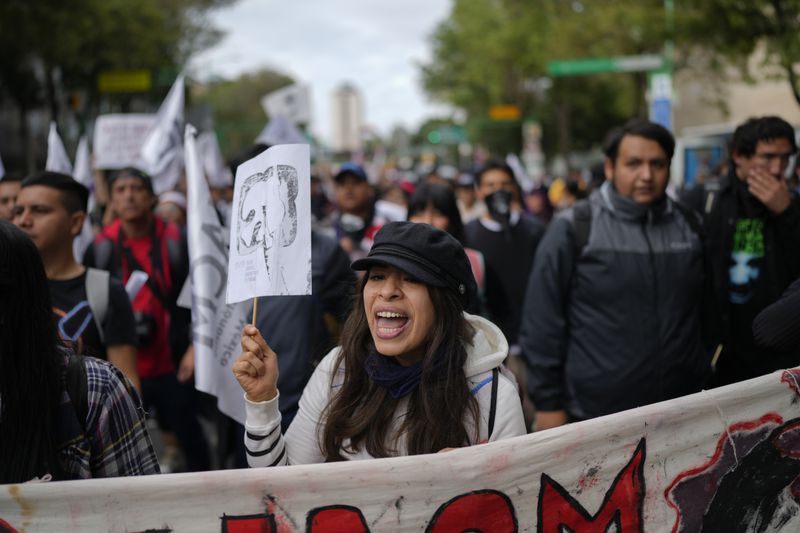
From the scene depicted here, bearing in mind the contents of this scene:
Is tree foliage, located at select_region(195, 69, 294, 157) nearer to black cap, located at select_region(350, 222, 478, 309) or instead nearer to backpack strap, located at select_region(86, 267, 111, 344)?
backpack strap, located at select_region(86, 267, 111, 344)

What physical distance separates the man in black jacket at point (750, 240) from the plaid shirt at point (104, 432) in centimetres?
260

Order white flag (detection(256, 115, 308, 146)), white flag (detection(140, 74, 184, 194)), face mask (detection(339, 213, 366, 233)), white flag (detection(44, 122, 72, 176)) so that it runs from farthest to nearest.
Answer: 1. white flag (detection(256, 115, 308, 146))
2. white flag (detection(140, 74, 184, 194))
3. white flag (detection(44, 122, 72, 176))
4. face mask (detection(339, 213, 366, 233))

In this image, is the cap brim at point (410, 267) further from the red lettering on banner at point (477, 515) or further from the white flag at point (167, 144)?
the white flag at point (167, 144)

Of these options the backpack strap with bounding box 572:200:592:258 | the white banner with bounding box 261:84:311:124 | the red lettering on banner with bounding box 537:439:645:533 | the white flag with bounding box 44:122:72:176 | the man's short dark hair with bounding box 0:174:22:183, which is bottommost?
the red lettering on banner with bounding box 537:439:645:533

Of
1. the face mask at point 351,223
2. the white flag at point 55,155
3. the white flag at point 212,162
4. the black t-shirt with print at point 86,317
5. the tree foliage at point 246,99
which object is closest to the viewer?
the black t-shirt with print at point 86,317

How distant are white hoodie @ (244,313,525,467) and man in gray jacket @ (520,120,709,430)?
124cm

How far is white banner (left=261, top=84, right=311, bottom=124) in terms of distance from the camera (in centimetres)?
1065

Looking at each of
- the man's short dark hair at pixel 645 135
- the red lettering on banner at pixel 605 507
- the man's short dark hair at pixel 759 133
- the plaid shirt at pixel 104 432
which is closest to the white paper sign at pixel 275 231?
the plaid shirt at pixel 104 432

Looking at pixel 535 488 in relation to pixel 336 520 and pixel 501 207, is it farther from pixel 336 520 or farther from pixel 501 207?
pixel 501 207

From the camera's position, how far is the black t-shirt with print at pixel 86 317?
3645mm

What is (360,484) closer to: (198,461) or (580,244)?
(580,244)

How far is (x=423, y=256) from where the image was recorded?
2.51 metres

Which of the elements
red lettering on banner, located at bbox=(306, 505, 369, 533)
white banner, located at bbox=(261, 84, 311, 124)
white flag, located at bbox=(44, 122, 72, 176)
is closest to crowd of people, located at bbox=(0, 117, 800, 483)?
red lettering on banner, located at bbox=(306, 505, 369, 533)

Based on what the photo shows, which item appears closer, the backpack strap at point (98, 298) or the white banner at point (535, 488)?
the white banner at point (535, 488)
